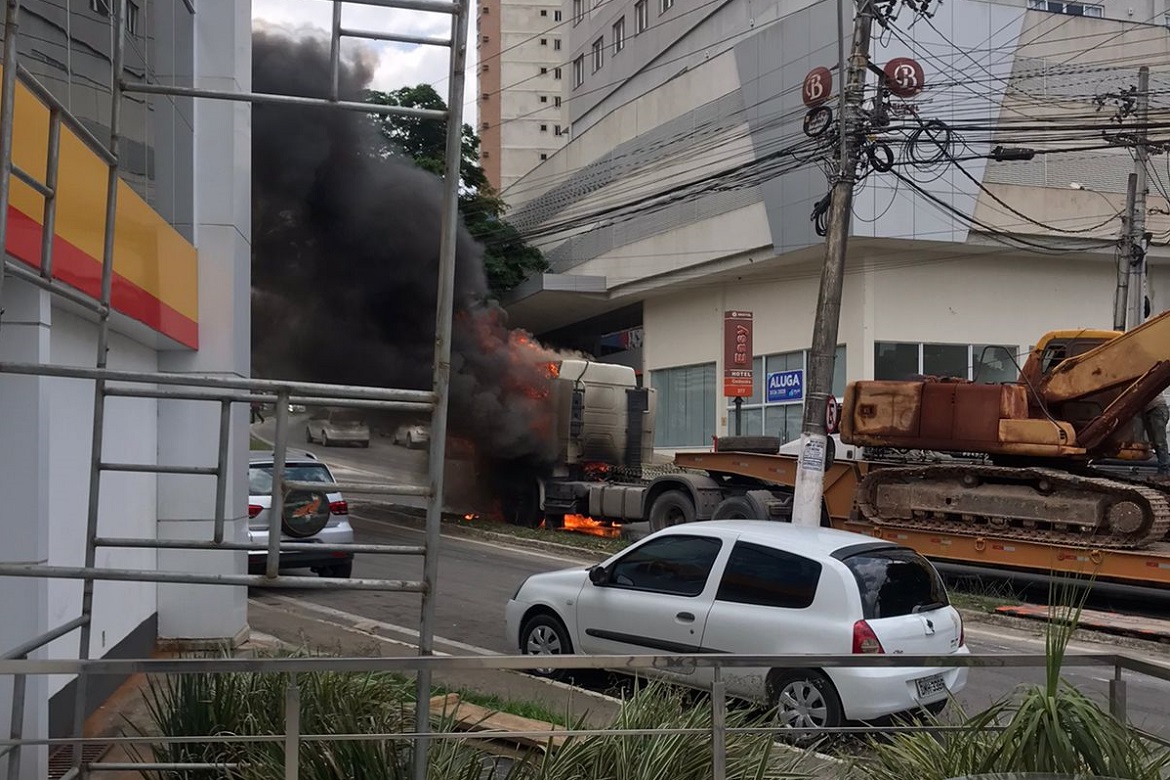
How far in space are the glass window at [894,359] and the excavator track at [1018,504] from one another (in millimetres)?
10960

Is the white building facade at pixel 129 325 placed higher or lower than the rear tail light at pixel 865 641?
higher

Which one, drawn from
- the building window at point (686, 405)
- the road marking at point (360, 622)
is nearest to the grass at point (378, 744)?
the road marking at point (360, 622)

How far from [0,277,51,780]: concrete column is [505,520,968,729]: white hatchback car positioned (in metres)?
3.39

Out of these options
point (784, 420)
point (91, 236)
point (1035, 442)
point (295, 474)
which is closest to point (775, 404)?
point (784, 420)

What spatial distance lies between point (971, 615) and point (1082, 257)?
1780cm

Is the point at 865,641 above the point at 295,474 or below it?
below

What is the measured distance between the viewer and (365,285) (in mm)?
18609

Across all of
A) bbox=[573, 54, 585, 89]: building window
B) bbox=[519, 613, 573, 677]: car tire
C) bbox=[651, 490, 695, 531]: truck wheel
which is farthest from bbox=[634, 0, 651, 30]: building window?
bbox=[519, 613, 573, 677]: car tire

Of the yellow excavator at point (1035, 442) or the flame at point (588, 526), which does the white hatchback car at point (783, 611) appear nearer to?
the yellow excavator at point (1035, 442)

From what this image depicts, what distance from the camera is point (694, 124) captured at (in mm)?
31375

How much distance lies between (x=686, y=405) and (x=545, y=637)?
24.7 meters

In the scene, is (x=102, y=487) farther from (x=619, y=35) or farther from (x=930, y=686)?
(x=619, y=35)

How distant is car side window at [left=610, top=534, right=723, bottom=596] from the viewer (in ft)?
25.7

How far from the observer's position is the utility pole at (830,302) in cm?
1402
